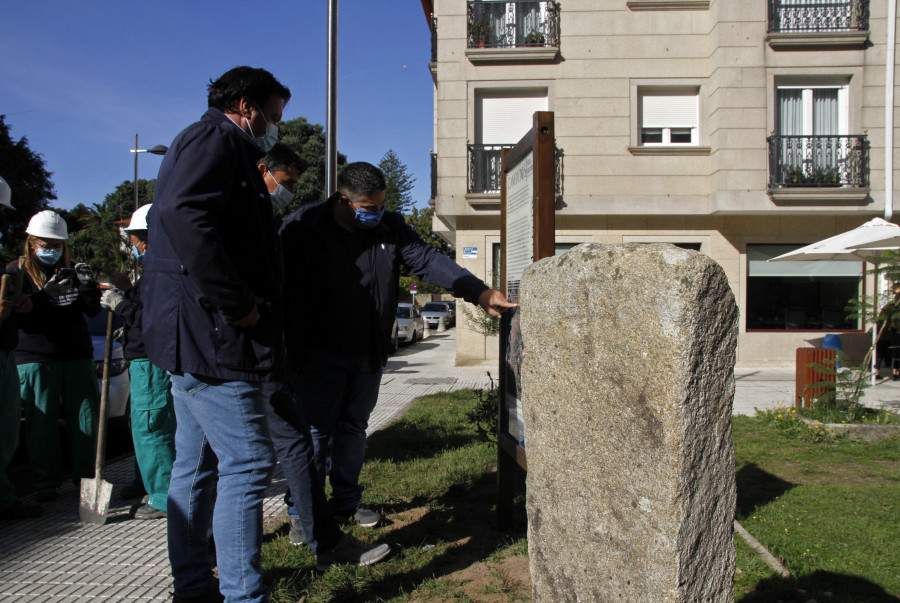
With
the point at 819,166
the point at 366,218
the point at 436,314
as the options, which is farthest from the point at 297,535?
the point at 436,314

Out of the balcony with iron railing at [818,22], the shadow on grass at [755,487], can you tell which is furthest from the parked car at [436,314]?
the shadow on grass at [755,487]

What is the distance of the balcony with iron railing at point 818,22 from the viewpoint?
46.7 feet

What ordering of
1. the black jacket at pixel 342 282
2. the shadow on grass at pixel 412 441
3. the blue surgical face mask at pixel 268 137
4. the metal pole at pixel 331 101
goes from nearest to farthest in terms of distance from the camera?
Result: the blue surgical face mask at pixel 268 137
the black jacket at pixel 342 282
the shadow on grass at pixel 412 441
the metal pole at pixel 331 101

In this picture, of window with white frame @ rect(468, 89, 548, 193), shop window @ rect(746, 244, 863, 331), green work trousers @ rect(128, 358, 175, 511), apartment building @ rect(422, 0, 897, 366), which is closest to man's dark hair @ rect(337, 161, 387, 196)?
green work trousers @ rect(128, 358, 175, 511)

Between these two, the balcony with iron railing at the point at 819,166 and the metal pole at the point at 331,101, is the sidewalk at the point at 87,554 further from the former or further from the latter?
the balcony with iron railing at the point at 819,166

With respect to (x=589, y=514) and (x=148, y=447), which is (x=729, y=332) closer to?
(x=589, y=514)

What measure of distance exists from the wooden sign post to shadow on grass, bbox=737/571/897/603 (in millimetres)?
1237

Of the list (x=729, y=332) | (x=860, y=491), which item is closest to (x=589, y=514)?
(x=729, y=332)

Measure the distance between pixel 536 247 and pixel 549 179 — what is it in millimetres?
332

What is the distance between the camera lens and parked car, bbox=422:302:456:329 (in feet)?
109

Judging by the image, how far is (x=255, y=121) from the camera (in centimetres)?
274

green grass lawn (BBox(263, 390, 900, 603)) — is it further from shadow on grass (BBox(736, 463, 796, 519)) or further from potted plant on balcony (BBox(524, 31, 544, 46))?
potted plant on balcony (BBox(524, 31, 544, 46))

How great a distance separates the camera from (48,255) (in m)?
4.57

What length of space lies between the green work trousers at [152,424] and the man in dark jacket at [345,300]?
1.07 m
